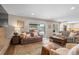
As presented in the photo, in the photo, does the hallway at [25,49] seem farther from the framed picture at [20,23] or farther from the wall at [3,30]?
the framed picture at [20,23]

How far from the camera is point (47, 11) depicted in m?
1.63

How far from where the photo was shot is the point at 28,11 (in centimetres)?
163

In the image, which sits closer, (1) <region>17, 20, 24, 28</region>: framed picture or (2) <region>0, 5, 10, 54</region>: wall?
(2) <region>0, 5, 10, 54</region>: wall

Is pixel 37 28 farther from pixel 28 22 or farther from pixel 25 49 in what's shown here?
pixel 25 49

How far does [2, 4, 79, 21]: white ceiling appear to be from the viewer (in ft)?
4.98

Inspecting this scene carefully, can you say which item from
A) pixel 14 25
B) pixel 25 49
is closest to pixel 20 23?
pixel 14 25

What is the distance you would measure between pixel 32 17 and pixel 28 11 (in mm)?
146

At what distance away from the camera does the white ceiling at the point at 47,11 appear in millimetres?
1518

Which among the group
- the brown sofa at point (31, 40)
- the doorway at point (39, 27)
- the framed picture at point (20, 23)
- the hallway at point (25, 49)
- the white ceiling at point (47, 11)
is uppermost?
the white ceiling at point (47, 11)

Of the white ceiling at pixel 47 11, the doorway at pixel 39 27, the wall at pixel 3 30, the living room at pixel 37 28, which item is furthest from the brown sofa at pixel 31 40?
the white ceiling at pixel 47 11

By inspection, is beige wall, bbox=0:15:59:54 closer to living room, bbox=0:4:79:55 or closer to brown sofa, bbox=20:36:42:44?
living room, bbox=0:4:79:55

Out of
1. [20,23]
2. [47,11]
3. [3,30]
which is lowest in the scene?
[3,30]


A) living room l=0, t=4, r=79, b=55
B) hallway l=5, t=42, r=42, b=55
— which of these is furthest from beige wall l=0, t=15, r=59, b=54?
hallway l=5, t=42, r=42, b=55
